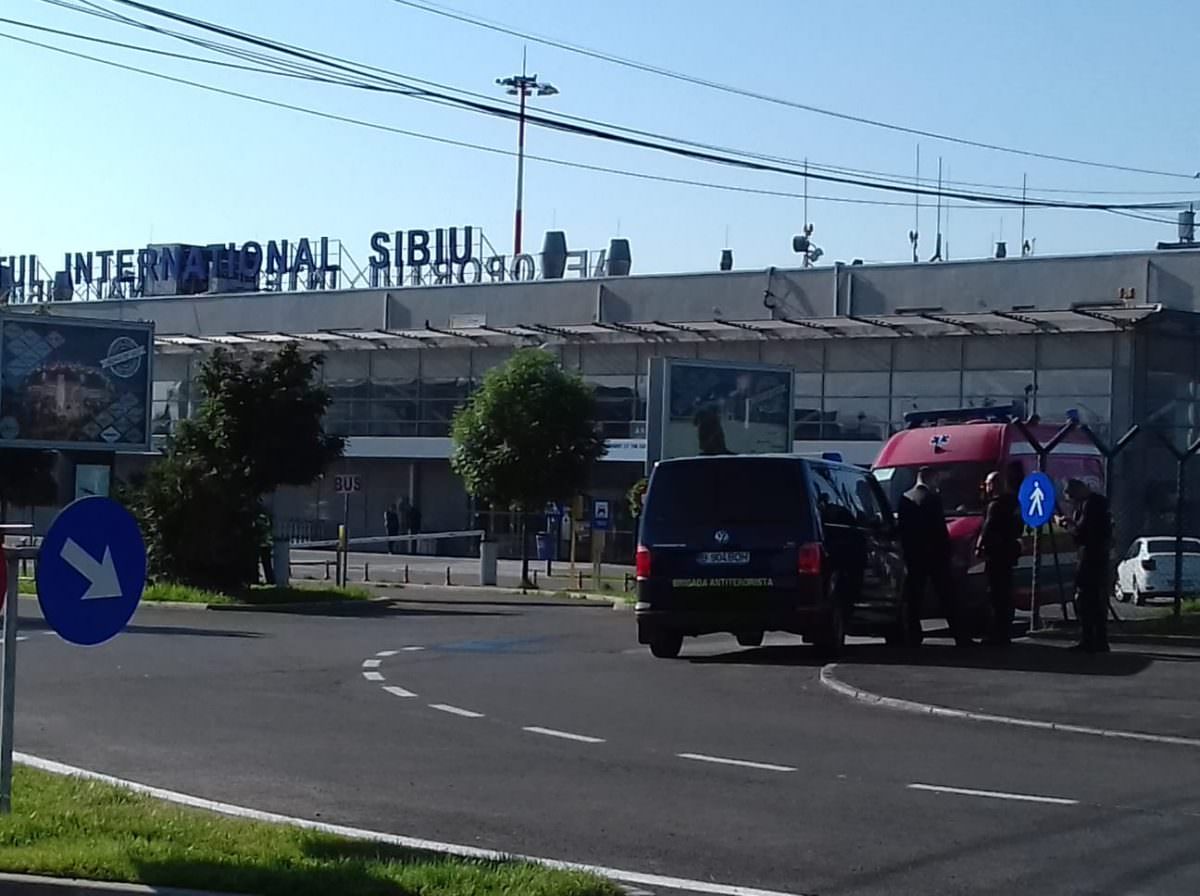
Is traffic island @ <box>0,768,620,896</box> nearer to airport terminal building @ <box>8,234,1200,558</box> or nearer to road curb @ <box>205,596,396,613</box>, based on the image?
road curb @ <box>205,596,396,613</box>

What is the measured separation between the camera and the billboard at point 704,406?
37.0 meters

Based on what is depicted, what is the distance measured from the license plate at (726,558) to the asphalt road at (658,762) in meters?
1.04

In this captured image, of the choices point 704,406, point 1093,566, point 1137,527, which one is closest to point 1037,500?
point 1093,566

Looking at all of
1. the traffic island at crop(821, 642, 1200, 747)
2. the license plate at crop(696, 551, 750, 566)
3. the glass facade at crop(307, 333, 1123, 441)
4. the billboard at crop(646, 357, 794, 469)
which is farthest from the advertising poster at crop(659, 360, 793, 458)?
the license plate at crop(696, 551, 750, 566)

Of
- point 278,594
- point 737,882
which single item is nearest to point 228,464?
point 278,594

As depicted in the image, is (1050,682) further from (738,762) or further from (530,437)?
(530,437)

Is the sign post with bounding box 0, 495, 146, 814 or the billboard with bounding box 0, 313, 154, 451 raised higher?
the billboard with bounding box 0, 313, 154, 451

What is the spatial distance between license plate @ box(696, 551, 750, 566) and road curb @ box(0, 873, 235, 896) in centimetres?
1199

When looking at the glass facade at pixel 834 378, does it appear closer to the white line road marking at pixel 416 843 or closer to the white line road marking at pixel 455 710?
the white line road marking at pixel 455 710

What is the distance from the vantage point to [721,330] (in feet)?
184

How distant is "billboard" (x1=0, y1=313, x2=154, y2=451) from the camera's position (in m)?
37.5

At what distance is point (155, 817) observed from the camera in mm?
8945

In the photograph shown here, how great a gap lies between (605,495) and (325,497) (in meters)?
11.0

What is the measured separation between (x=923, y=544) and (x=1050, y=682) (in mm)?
4970
